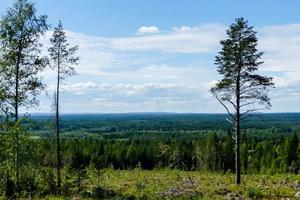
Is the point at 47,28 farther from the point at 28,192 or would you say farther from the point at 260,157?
the point at 260,157

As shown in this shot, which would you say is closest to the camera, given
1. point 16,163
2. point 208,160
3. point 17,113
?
point 16,163

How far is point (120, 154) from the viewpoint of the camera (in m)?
91.4

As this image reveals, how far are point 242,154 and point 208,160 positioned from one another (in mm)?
6423

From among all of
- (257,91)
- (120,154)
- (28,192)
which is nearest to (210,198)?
(28,192)

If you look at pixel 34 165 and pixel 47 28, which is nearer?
pixel 34 165

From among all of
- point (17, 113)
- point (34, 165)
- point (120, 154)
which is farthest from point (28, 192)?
point (120, 154)

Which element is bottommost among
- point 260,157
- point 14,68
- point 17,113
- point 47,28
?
point 260,157

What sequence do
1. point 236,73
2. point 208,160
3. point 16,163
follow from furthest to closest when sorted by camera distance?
point 208,160
point 236,73
point 16,163

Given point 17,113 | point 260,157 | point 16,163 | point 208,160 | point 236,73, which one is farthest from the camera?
point 260,157

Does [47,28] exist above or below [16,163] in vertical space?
above

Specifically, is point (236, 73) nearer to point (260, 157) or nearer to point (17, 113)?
point (17, 113)

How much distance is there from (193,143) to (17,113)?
7035cm

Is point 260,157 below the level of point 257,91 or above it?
below

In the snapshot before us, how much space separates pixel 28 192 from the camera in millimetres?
24547
